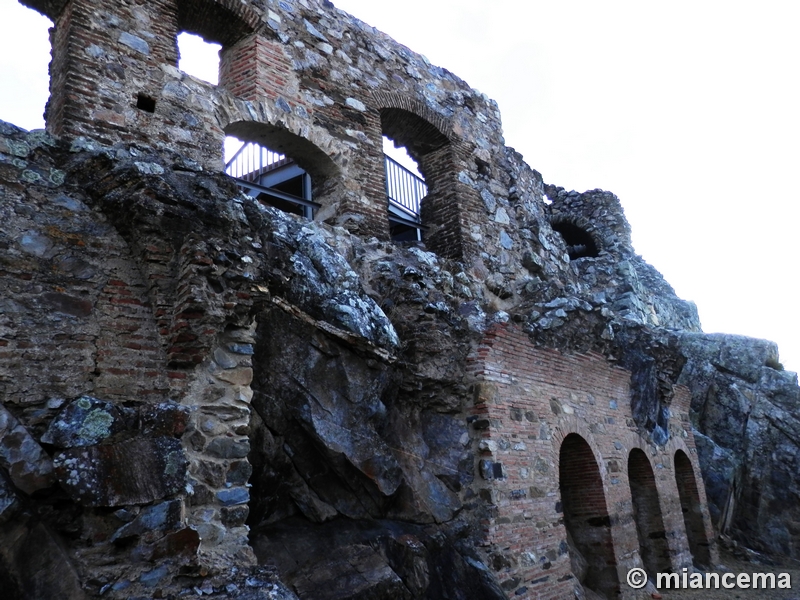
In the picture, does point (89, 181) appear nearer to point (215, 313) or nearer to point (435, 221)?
point (215, 313)

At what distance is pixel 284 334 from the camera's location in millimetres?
4691

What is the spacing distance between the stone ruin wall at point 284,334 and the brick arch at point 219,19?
0.03 metres

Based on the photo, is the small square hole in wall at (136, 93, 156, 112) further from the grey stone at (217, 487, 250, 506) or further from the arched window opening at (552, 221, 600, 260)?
the arched window opening at (552, 221, 600, 260)

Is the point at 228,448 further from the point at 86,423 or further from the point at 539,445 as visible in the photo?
the point at 539,445

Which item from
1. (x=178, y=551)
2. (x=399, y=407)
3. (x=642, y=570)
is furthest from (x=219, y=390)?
(x=642, y=570)

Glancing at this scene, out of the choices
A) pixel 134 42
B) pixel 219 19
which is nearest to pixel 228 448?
pixel 134 42

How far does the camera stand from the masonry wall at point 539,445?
6.02 meters

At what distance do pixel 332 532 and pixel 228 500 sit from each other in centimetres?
128

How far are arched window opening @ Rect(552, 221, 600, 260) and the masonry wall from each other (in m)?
8.38

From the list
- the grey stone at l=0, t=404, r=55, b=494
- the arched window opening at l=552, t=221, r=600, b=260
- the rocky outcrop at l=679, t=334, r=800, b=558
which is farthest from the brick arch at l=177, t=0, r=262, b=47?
the arched window opening at l=552, t=221, r=600, b=260

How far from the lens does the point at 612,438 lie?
27.3 feet

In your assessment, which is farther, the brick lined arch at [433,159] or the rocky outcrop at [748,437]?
the rocky outcrop at [748,437]

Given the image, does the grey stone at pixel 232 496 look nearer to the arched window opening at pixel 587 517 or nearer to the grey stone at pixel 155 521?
the grey stone at pixel 155 521

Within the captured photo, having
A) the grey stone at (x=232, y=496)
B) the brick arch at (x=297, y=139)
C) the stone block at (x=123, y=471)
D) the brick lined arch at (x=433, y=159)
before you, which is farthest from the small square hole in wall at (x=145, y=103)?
the grey stone at (x=232, y=496)
